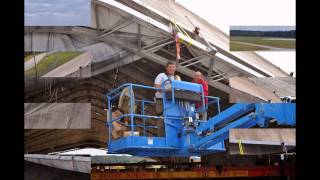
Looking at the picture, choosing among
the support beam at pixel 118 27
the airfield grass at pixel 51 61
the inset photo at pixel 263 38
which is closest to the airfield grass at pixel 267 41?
the inset photo at pixel 263 38

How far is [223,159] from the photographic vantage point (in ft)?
18.5

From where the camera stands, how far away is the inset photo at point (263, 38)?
5465 millimetres

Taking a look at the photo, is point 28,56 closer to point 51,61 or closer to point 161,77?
point 51,61

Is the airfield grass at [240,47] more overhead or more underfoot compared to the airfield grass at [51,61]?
more overhead

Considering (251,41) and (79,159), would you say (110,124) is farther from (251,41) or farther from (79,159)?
(251,41)

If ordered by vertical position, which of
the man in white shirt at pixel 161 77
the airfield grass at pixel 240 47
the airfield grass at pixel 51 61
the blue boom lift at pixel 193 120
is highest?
the airfield grass at pixel 240 47

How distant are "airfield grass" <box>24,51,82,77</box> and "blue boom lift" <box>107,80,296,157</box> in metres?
0.57

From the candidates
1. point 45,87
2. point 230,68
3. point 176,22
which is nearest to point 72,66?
point 45,87

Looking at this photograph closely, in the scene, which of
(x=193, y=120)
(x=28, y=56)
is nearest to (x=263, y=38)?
(x=193, y=120)

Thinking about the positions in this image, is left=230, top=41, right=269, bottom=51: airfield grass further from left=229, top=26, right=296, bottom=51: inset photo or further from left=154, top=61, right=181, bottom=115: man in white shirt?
left=154, top=61, right=181, bottom=115: man in white shirt

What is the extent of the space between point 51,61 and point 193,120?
1598 mm

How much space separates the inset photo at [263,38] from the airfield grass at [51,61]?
1.64 m

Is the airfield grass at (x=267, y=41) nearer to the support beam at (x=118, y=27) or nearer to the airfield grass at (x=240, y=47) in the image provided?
the airfield grass at (x=240, y=47)
